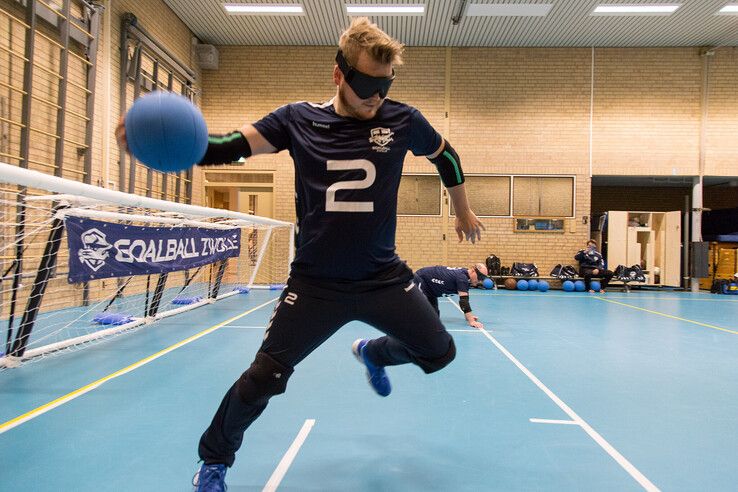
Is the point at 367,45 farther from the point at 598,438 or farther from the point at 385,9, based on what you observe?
the point at 385,9

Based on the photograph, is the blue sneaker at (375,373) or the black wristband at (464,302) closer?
the blue sneaker at (375,373)

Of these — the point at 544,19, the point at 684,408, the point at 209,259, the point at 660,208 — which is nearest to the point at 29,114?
the point at 209,259

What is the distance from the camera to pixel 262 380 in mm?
1875

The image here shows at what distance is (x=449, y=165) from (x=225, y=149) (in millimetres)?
1122

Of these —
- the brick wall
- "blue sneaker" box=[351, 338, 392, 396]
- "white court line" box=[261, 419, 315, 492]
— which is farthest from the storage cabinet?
"white court line" box=[261, 419, 315, 492]

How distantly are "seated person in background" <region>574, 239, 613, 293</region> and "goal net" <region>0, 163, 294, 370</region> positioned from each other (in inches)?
365

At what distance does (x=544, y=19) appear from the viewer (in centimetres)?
1240

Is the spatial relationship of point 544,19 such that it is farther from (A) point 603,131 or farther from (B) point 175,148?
(B) point 175,148

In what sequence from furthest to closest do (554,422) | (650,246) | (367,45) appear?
(650,246) < (554,422) < (367,45)

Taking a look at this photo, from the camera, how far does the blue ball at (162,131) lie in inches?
64.6

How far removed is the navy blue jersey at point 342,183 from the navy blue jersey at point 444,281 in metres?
4.26

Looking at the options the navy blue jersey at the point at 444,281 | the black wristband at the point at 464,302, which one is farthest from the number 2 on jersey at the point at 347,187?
the black wristband at the point at 464,302

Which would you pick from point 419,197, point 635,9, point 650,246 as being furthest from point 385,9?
point 650,246

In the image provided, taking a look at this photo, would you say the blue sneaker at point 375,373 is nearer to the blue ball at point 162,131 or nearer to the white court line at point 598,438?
the white court line at point 598,438
